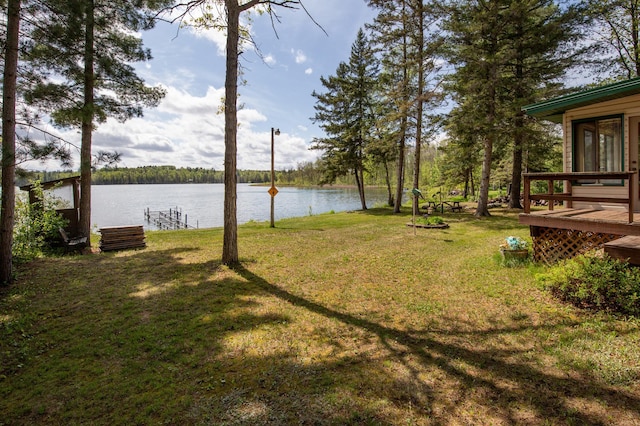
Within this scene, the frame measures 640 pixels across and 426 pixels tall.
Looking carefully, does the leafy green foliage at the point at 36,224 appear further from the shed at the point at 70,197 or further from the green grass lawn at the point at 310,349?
the green grass lawn at the point at 310,349

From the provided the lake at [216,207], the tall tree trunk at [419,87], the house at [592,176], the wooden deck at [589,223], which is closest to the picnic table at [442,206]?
the tall tree trunk at [419,87]

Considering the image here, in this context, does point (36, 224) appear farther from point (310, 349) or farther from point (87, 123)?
point (310, 349)

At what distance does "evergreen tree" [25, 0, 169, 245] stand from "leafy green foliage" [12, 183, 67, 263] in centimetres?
77

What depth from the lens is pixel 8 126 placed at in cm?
569

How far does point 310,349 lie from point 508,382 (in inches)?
79.1

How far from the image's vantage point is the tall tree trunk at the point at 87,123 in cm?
811

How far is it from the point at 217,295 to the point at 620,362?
5272mm

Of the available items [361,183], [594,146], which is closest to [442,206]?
[361,183]

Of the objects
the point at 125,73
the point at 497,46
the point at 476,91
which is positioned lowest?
the point at 125,73

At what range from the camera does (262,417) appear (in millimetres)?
2469

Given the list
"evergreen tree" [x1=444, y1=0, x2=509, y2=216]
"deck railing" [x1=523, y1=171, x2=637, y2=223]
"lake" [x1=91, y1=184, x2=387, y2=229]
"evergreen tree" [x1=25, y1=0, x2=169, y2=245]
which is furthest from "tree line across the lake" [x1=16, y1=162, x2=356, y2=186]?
"deck railing" [x1=523, y1=171, x2=637, y2=223]

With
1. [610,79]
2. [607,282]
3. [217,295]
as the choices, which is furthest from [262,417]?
[610,79]

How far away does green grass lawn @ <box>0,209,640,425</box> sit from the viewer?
8.38 ft

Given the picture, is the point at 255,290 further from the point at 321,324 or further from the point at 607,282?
the point at 607,282
